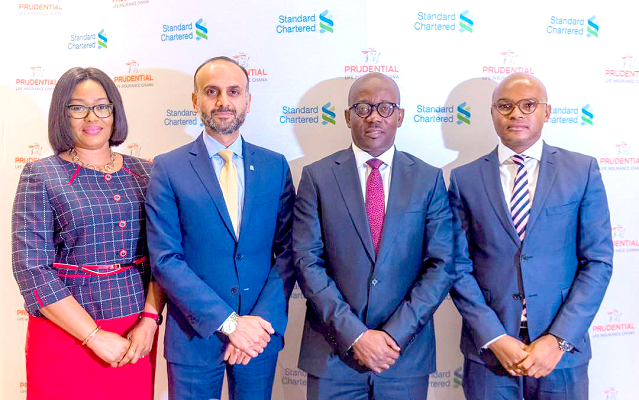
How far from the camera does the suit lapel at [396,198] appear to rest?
223 cm

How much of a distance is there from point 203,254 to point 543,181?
65.4 inches

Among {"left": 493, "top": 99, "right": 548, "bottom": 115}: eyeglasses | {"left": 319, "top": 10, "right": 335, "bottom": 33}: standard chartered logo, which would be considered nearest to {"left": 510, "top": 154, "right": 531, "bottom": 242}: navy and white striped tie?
{"left": 493, "top": 99, "right": 548, "bottom": 115}: eyeglasses

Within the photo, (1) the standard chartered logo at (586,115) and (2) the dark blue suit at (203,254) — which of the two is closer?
(2) the dark blue suit at (203,254)

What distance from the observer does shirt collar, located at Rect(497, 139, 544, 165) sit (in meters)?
2.43

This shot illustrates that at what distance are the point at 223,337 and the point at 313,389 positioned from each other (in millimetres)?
496

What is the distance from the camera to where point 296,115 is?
3.23 meters

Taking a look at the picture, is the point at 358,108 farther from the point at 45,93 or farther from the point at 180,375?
the point at 45,93

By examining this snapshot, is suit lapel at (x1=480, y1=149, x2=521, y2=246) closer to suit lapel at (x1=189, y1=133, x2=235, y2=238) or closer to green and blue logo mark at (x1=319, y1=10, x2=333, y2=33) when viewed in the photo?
suit lapel at (x1=189, y1=133, x2=235, y2=238)

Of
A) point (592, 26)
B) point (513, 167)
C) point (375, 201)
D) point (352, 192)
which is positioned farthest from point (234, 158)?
point (592, 26)

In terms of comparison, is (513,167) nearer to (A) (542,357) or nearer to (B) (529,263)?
(B) (529,263)

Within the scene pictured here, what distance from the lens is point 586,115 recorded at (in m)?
3.21

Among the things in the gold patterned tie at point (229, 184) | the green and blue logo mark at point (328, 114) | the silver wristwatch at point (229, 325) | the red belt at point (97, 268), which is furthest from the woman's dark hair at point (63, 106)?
the green and blue logo mark at point (328, 114)

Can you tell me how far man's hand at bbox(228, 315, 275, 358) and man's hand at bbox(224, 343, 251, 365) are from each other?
38mm

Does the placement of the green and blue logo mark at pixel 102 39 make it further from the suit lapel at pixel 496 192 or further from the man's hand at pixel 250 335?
the suit lapel at pixel 496 192
